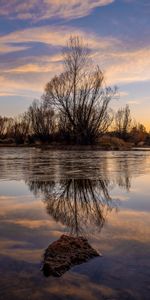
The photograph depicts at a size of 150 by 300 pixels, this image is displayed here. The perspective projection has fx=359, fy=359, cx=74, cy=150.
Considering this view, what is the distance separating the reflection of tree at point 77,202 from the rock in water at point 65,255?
2.38ft

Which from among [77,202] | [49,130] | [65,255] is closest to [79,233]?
[65,255]

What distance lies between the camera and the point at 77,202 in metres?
6.73

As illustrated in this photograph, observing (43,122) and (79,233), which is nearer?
(79,233)

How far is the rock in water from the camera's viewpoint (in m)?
3.32

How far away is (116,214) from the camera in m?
5.76

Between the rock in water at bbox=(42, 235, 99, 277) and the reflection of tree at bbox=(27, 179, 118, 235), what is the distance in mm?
726

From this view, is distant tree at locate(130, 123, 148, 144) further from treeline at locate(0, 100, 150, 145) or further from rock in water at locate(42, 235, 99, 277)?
rock in water at locate(42, 235, 99, 277)

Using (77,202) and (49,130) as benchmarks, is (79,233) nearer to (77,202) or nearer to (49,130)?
(77,202)

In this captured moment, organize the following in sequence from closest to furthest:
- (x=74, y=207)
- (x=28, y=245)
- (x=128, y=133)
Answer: (x=28, y=245), (x=74, y=207), (x=128, y=133)

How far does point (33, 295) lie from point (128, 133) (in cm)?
8014

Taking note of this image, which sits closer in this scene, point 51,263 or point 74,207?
point 51,263

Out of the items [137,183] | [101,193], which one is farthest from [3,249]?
[137,183]

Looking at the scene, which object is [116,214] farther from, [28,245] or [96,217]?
[28,245]

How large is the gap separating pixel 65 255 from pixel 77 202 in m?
3.14
